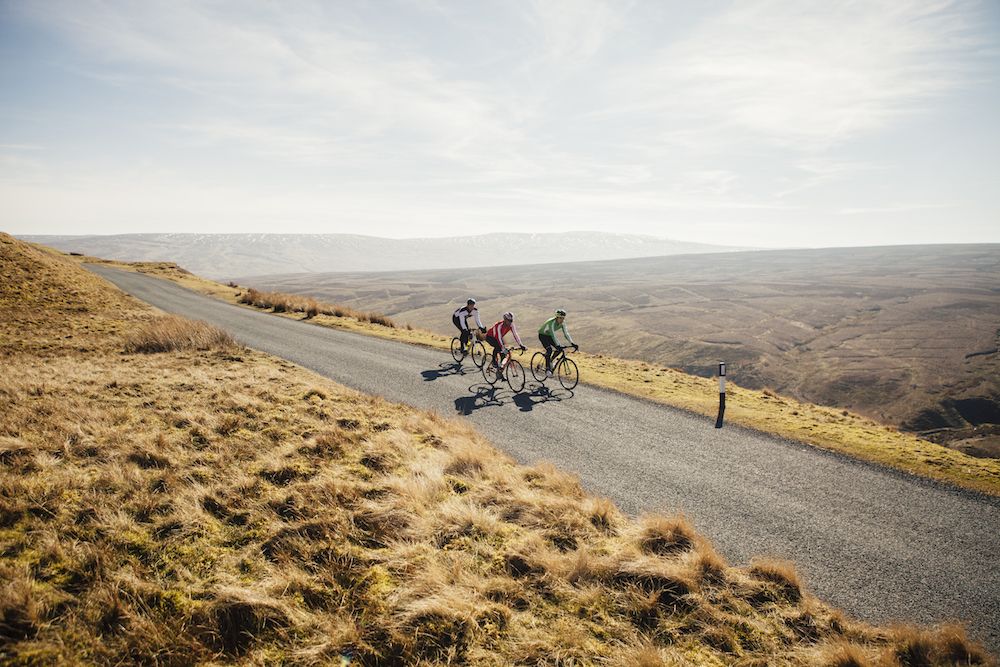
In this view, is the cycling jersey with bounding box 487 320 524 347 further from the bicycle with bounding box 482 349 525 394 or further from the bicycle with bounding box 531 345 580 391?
the bicycle with bounding box 531 345 580 391

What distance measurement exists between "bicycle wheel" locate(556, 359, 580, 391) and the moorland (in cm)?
4710

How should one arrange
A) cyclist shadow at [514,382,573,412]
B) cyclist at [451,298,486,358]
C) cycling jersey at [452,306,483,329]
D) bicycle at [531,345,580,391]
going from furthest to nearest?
cycling jersey at [452,306,483,329], cyclist at [451,298,486,358], bicycle at [531,345,580,391], cyclist shadow at [514,382,573,412]

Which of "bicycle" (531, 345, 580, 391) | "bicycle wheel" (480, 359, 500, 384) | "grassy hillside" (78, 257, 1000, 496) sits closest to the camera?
"grassy hillside" (78, 257, 1000, 496)

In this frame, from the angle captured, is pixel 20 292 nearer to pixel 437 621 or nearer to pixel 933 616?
pixel 437 621

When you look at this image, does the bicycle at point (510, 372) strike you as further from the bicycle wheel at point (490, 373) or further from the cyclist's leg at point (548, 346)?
the cyclist's leg at point (548, 346)

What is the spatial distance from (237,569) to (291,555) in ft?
1.77

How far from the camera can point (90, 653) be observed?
145 inches

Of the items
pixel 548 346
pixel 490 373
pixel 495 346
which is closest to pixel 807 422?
pixel 548 346

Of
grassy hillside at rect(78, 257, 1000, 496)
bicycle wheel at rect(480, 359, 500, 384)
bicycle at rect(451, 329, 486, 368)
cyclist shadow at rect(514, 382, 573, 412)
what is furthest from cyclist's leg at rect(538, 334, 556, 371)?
bicycle at rect(451, 329, 486, 368)

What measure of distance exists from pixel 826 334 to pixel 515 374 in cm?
10782

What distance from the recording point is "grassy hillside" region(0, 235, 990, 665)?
4.02 m

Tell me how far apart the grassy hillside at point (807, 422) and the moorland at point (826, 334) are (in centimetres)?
4215

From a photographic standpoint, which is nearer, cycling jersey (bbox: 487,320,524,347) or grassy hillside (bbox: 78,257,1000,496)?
grassy hillside (bbox: 78,257,1000,496)

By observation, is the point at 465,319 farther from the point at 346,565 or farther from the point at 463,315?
the point at 346,565
